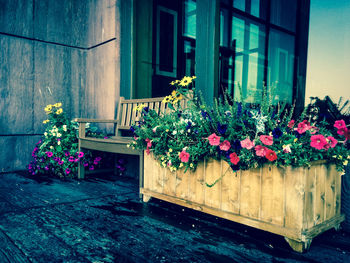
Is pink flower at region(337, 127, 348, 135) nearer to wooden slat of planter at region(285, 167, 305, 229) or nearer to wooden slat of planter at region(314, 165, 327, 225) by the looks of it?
wooden slat of planter at region(314, 165, 327, 225)

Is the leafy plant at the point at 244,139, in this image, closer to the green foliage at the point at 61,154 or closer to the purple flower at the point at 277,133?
the purple flower at the point at 277,133

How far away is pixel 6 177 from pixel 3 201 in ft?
3.91

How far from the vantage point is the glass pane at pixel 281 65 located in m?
3.59

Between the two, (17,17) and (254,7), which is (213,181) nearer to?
(254,7)

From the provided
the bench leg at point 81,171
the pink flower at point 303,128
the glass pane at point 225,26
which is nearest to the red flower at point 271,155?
the pink flower at point 303,128

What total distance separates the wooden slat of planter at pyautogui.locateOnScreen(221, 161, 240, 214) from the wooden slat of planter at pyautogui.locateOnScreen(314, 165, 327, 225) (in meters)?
0.43

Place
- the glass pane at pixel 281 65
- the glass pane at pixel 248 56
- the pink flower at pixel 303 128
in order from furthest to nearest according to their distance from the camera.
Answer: the glass pane at pixel 281 65
the glass pane at pixel 248 56
the pink flower at pixel 303 128

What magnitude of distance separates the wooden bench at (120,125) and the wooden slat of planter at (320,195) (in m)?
1.53

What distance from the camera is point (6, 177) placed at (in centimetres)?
324

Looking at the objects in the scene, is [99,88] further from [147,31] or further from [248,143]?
[248,143]

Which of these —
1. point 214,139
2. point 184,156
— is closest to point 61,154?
point 184,156

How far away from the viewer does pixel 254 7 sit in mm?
3748

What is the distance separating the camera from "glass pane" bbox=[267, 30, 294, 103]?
359cm

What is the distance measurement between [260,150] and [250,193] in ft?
0.98
